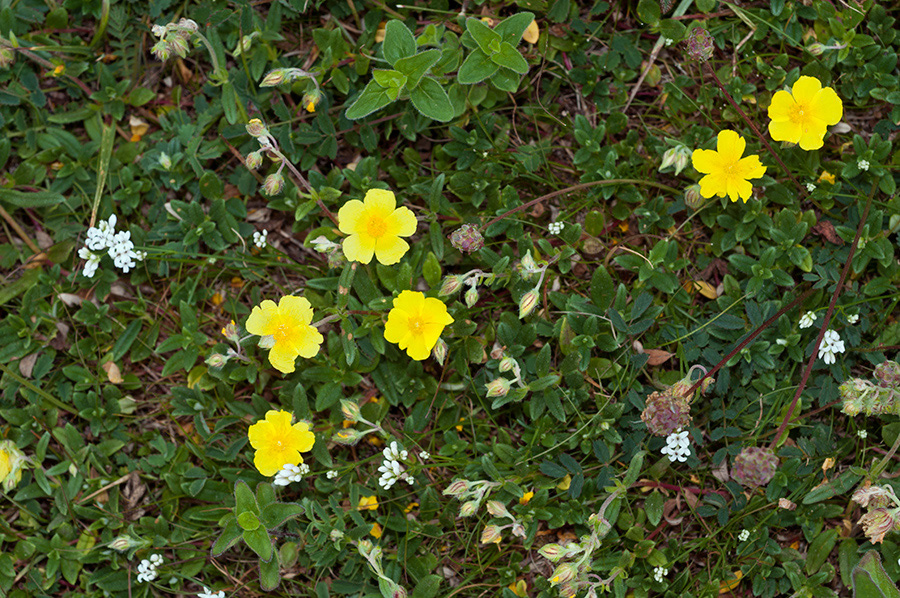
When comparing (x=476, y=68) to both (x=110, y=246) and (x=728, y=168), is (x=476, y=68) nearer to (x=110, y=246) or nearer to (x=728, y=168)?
(x=728, y=168)

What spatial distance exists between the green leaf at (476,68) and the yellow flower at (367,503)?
2.48 meters

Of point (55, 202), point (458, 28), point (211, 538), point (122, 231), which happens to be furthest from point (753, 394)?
point (55, 202)

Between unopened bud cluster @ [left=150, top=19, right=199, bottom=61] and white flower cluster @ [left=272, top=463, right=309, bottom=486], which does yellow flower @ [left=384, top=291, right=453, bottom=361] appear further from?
unopened bud cluster @ [left=150, top=19, right=199, bottom=61]

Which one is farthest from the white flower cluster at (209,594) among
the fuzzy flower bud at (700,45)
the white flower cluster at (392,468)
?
the fuzzy flower bud at (700,45)

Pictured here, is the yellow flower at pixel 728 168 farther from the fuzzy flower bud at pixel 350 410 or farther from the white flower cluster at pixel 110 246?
the white flower cluster at pixel 110 246

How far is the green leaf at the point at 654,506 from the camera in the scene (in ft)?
12.7

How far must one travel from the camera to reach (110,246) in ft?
14.0

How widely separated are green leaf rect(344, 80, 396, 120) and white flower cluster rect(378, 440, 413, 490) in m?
1.85

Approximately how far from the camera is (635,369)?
4012mm

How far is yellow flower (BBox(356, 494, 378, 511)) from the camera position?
4094mm

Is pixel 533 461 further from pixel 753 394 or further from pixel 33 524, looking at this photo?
pixel 33 524

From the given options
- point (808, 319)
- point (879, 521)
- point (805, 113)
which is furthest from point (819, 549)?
point (805, 113)

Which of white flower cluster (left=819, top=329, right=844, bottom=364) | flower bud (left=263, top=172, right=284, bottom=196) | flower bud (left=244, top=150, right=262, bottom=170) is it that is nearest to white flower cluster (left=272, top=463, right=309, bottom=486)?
flower bud (left=263, top=172, right=284, bottom=196)

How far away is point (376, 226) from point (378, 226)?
0.4 inches
